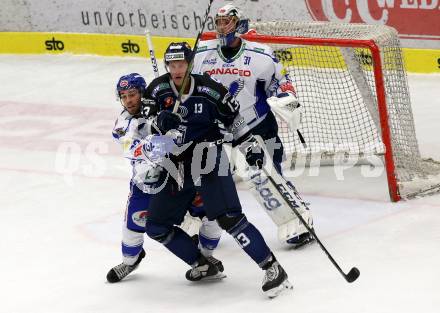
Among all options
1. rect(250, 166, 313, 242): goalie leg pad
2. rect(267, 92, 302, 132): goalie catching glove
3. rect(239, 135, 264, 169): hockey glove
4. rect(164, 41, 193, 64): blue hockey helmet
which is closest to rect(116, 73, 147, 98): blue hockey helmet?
rect(164, 41, 193, 64): blue hockey helmet

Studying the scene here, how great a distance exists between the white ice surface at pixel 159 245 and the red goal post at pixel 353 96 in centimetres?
20

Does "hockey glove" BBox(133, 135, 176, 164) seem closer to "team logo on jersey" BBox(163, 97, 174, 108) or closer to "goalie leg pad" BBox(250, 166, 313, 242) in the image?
"team logo on jersey" BBox(163, 97, 174, 108)

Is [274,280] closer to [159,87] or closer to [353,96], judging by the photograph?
[159,87]

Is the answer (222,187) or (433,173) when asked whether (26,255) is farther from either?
(433,173)

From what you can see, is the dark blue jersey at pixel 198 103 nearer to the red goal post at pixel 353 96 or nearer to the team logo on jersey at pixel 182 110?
the team logo on jersey at pixel 182 110

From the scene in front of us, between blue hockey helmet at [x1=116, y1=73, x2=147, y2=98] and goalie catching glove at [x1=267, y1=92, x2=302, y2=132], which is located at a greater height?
blue hockey helmet at [x1=116, y1=73, x2=147, y2=98]

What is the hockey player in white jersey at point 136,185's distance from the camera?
217 inches

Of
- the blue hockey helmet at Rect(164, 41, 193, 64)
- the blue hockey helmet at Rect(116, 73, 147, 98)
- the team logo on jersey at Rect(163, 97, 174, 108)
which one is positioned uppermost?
the blue hockey helmet at Rect(164, 41, 193, 64)

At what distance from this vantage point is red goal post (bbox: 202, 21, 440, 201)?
22.7ft

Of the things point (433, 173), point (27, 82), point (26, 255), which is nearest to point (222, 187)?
point (26, 255)

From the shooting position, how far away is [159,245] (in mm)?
6430

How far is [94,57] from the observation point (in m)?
11.5

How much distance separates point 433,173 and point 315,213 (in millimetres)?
972

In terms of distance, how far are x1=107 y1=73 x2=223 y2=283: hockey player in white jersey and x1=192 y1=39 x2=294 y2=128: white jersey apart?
2.80 feet
